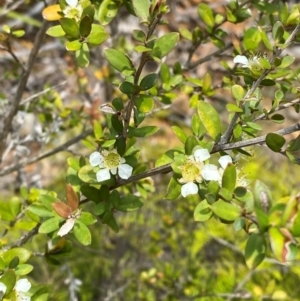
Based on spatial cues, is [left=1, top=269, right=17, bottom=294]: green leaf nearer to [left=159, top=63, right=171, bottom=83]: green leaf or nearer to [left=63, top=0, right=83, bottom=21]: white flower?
[left=63, top=0, right=83, bottom=21]: white flower

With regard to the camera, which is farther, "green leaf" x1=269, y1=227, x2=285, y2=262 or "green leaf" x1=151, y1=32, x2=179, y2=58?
"green leaf" x1=151, y1=32, x2=179, y2=58

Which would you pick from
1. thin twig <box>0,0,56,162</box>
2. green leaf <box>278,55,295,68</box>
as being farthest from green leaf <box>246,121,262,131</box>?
thin twig <box>0,0,56,162</box>

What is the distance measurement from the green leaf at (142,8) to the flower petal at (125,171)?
0.22 m

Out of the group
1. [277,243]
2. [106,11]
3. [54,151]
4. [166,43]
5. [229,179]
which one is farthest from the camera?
[54,151]

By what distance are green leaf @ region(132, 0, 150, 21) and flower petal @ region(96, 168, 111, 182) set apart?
0.24 m

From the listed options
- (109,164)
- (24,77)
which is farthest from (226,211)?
(24,77)

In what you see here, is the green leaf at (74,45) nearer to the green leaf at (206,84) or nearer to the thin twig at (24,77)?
the thin twig at (24,77)

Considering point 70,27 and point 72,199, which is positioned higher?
point 70,27

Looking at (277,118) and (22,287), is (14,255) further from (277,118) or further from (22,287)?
(277,118)

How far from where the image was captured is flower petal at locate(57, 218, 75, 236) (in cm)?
69

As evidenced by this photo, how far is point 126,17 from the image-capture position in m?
2.35

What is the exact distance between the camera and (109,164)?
2.45ft

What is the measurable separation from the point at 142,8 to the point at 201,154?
Answer: 24 centimetres

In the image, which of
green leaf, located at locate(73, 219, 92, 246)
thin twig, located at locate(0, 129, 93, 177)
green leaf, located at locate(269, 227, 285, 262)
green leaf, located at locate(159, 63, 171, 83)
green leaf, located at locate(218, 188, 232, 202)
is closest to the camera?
green leaf, located at locate(269, 227, 285, 262)
